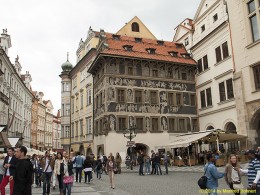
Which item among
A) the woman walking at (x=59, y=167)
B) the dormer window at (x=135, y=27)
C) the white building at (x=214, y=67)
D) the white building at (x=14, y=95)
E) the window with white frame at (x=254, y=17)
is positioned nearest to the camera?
the woman walking at (x=59, y=167)

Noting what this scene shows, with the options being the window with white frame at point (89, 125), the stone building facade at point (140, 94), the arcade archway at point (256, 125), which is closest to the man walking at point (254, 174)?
the arcade archway at point (256, 125)

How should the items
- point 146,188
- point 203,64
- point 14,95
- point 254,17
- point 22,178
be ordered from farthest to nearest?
1. point 14,95
2. point 203,64
3. point 254,17
4. point 146,188
5. point 22,178

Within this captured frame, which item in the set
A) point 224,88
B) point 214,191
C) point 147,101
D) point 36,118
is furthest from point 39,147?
point 214,191

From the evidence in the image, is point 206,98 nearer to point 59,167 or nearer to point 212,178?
point 59,167

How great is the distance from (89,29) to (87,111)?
35.6ft

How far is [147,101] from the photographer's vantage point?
32.0 metres

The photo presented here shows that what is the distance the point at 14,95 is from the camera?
1853 inches

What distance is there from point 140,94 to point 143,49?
566 centimetres

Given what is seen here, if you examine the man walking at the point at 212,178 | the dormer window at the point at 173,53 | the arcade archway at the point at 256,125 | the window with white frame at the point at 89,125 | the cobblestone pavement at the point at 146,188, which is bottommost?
the cobblestone pavement at the point at 146,188

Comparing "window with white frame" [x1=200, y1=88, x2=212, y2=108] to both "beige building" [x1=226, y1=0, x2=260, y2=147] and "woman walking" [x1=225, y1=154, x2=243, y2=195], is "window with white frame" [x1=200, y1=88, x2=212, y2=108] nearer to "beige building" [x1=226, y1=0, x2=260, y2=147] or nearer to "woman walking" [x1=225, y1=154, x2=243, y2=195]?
"beige building" [x1=226, y1=0, x2=260, y2=147]

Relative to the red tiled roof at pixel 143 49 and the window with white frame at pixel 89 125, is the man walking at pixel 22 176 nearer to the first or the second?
the red tiled roof at pixel 143 49

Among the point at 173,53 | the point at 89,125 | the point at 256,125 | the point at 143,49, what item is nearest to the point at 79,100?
the point at 89,125

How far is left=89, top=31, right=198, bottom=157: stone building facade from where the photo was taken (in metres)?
30.5

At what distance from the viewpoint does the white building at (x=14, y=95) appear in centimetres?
3912
